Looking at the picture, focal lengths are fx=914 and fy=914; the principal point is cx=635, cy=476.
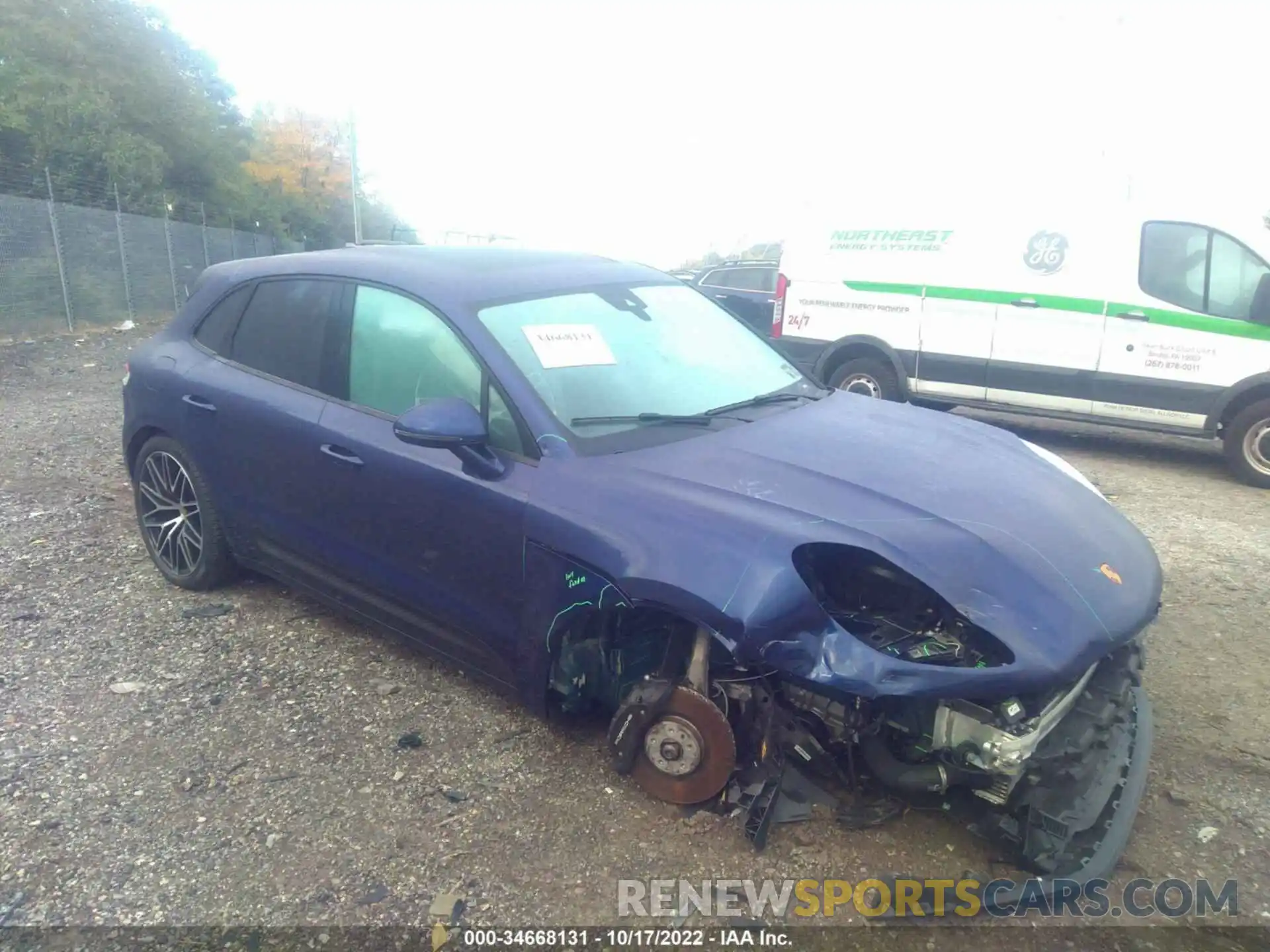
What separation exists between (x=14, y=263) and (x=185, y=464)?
42.6 ft

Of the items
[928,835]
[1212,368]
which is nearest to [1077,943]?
[928,835]

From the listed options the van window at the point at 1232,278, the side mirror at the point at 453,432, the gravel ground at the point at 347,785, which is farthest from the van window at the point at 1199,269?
the side mirror at the point at 453,432

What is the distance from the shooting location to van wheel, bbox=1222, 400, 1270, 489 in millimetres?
7102

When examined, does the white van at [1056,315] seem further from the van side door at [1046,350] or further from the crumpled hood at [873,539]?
the crumpled hood at [873,539]

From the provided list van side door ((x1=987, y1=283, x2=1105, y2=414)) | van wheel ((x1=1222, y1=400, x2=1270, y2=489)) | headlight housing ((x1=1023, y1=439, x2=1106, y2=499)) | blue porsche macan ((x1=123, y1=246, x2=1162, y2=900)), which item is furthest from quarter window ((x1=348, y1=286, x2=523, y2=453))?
van wheel ((x1=1222, y1=400, x2=1270, y2=489))

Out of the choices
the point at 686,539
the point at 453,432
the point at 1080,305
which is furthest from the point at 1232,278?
the point at 453,432

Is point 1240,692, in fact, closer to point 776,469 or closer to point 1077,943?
point 1077,943

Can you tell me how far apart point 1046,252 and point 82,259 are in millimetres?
16199

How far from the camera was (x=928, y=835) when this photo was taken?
107 inches

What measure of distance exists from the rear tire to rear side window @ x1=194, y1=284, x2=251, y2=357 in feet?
1.62

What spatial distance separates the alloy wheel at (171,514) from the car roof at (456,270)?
0.93 metres

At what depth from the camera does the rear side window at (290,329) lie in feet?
12.2

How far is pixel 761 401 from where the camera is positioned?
3.56m

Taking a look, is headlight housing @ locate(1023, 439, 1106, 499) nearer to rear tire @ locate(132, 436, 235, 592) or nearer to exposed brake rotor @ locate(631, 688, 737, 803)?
exposed brake rotor @ locate(631, 688, 737, 803)
